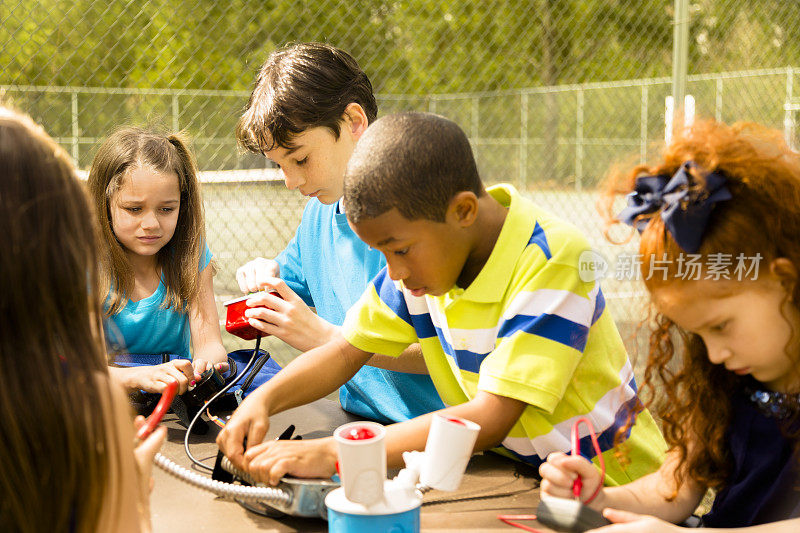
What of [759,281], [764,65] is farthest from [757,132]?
[764,65]

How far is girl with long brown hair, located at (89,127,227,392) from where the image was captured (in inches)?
78.8

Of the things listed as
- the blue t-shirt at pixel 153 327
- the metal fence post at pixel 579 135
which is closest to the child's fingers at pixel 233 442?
the blue t-shirt at pixel 153 327

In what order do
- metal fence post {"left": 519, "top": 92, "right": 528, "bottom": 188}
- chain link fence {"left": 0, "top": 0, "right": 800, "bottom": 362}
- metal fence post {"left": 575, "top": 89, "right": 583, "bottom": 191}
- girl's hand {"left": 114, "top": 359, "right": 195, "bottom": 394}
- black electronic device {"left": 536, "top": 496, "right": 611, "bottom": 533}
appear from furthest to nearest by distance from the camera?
metal fence post {"left": 575, "top": 89, "right": 583, "bottom": 191}, metal fence post {"left": 519, "top": 92, "right": 528, "bottom": 188}, chain link fence {"left": 0, "top": 0, "right": 800, "bottom": 362}, girl's hand {"left": 114, "top": 359, "right": 195, "bottom": 394}, black electronic device {"left": 536, "top": 496, "right": 611, "bottom": 533}

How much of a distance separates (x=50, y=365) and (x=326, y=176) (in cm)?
107

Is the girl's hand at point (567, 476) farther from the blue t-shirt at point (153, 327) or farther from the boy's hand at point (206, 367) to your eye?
the blue t-shirt at point (153, 327)

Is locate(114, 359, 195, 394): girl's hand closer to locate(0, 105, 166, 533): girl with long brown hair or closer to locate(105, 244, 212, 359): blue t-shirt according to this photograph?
locate(105, 244, 212, 359): blue t-shirt

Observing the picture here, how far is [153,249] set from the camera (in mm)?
2029

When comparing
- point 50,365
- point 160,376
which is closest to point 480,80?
point 160,376

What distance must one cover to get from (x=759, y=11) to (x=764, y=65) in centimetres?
223

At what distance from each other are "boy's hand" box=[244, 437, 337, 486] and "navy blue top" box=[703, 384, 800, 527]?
0.57 metres

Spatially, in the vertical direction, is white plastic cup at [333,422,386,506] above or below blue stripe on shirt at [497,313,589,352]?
below

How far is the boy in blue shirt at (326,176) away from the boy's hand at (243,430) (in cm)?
28

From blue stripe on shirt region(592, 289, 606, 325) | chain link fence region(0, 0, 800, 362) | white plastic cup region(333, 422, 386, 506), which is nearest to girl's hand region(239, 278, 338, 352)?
blue stripe on shirt region(592, 289, 606, 325)

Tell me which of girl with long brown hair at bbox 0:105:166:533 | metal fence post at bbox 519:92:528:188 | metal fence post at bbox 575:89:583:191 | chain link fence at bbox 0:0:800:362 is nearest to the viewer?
girl with long brown hair at bbox 0:105:166:533
